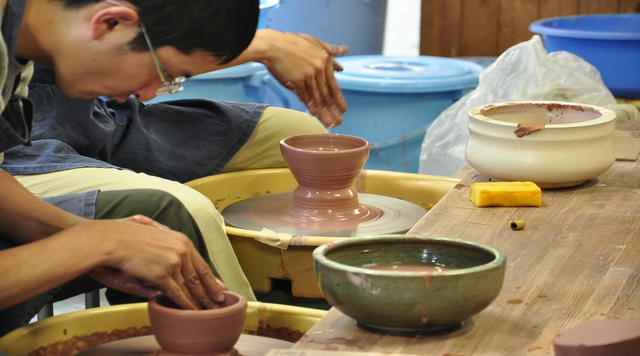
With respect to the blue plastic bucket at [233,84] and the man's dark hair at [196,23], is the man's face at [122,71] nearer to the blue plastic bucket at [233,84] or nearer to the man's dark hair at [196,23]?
the man's dark hair at [196,23]

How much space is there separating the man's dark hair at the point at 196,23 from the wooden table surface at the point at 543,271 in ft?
1.44

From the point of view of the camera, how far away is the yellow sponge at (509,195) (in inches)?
57.8

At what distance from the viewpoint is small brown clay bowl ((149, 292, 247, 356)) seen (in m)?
1.12

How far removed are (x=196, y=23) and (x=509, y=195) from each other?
0.72 m

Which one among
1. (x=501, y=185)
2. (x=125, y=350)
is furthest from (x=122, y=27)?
(x=501, y=185)

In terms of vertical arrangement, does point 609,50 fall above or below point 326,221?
above

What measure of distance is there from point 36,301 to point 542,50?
2283 millimetres

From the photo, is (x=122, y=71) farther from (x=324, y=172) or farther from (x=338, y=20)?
(x=338, y=20)

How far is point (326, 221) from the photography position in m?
1.90

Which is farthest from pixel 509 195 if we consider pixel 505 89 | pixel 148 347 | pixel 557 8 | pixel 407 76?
pixel 557 8

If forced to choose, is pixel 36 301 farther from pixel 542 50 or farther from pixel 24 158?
pixel 542 50

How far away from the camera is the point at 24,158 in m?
1.72

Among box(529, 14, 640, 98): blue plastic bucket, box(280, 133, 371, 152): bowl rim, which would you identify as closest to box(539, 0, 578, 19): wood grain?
box(529, 14, 640, 98): blue plastic bucket

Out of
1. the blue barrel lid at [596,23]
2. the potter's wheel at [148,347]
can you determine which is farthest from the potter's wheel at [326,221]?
the blue barrel lid at [596,23]
